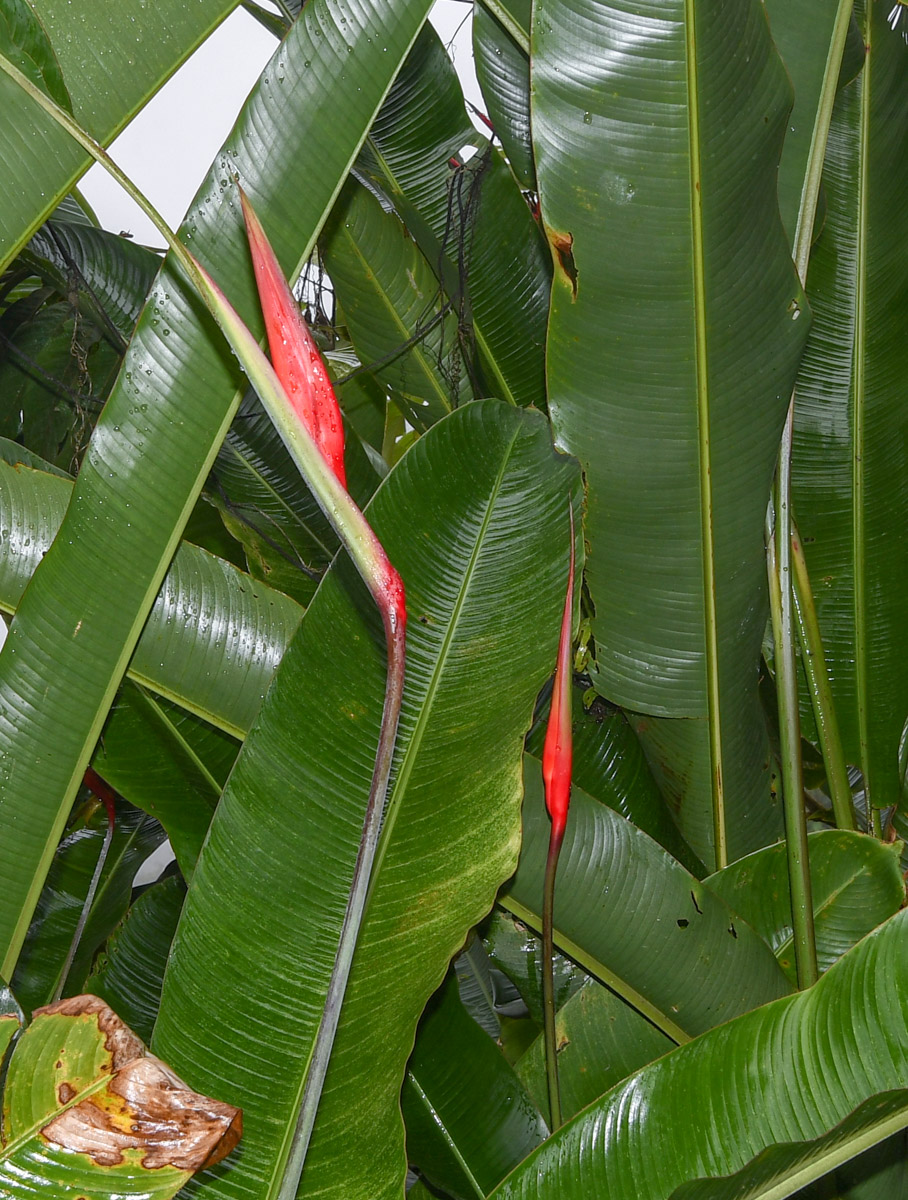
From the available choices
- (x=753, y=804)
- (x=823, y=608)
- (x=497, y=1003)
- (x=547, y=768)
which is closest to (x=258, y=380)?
(x=547, y=768)

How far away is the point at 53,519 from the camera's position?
56 cm

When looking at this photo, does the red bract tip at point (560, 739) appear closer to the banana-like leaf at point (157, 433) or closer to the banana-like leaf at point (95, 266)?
the banana-like leaf at point (157, 433)

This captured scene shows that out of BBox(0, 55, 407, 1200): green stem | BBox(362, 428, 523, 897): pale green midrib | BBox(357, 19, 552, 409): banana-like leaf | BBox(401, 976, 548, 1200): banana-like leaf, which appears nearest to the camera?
BBox(0, 55, 407, 1200): green stem

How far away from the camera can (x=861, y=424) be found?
0.77 m

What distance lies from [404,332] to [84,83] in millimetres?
A: 333

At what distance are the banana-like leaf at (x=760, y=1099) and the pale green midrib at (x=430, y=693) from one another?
0.15 m

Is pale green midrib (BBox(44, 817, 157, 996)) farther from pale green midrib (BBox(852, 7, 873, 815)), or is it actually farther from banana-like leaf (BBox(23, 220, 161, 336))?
pale green midrib (BBox(852, 7, 873, 815))

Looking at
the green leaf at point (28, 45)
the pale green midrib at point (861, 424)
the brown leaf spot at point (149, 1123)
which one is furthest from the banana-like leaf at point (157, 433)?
the pale green midrib at point (861, 424)

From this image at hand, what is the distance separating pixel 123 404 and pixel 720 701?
44cm

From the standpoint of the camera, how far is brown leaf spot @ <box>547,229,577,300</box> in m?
0.55

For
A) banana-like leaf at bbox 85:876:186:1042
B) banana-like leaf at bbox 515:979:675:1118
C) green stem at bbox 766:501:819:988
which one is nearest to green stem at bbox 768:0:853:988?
green stem at bbox 766:501:819:988

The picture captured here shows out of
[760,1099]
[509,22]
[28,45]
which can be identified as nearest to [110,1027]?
[760,1099]

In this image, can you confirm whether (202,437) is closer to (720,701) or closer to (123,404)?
(123,404)

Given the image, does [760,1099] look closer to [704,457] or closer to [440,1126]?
[440,1126]
